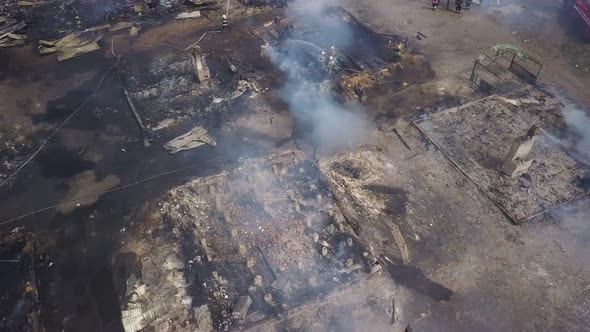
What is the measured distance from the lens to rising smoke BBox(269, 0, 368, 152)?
18438 mm

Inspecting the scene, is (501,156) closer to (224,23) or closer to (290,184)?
(290,184)

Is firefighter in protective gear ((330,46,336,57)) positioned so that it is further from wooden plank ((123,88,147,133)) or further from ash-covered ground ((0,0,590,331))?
wooden plank ((123,88,147,133))

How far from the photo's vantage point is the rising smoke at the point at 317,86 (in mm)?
18438

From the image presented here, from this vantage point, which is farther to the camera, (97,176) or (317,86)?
(317,86)

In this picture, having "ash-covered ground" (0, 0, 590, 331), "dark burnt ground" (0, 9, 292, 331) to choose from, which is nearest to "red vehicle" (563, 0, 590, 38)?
"ash-covered ground" (0, 0, 590, 331)

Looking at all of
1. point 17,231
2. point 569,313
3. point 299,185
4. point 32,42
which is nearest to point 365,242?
point 299,185

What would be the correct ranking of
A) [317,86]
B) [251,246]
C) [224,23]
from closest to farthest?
[251,246], [317,86], [224,23]

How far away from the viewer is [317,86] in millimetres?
20516

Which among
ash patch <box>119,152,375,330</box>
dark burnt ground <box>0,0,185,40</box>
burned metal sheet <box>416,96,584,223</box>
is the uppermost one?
dark burnt ground <box>0,0,185,40</box>

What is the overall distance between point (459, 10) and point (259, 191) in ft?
62.6

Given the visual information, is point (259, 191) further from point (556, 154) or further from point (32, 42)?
point (32, 42)

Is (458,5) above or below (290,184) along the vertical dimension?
above

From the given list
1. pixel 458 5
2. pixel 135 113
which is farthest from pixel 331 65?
pixel 458 5

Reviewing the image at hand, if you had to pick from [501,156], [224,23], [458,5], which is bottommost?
[501,156]
